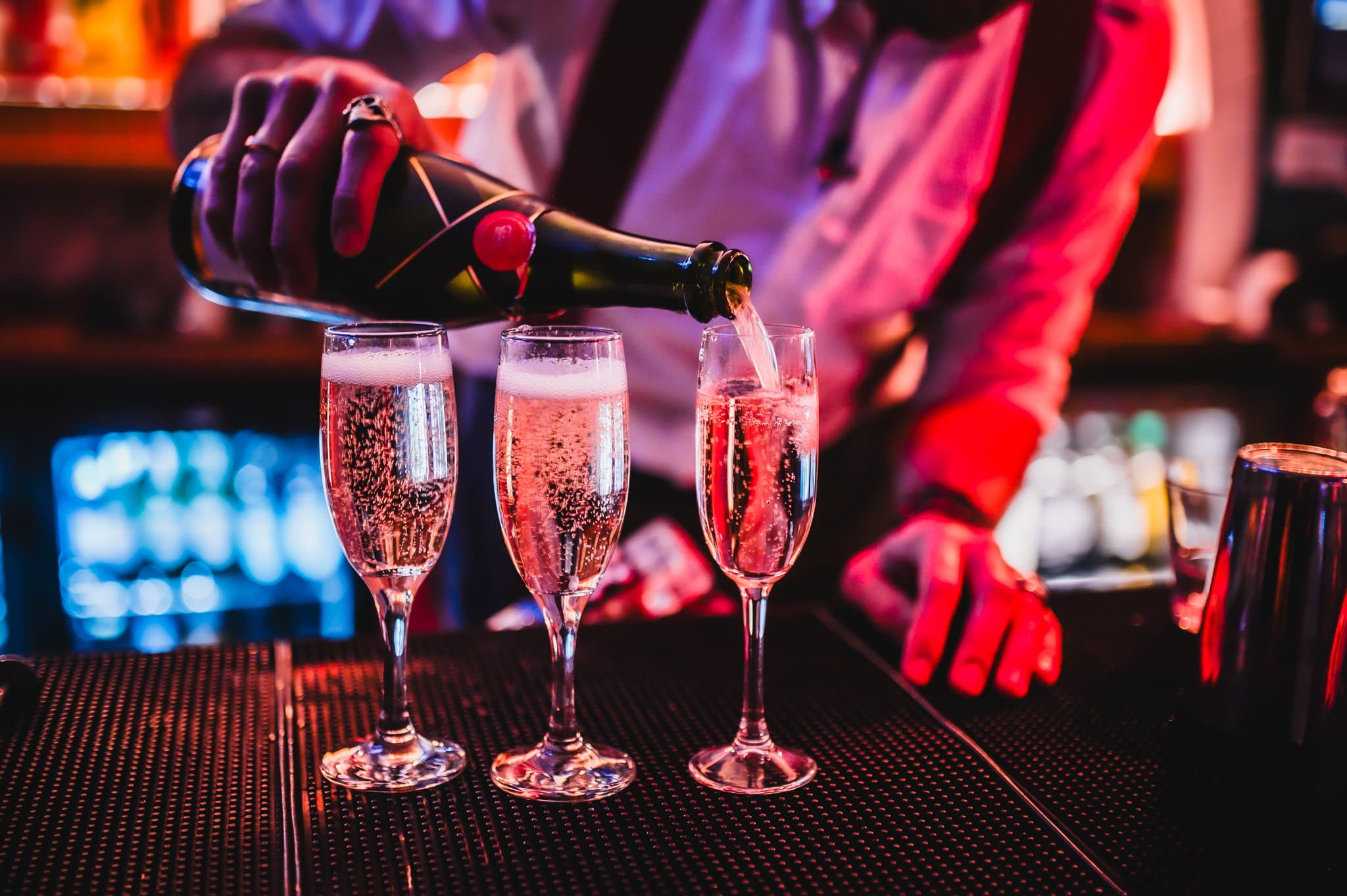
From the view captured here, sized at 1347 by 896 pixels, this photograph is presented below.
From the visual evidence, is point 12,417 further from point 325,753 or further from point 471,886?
point 471,886

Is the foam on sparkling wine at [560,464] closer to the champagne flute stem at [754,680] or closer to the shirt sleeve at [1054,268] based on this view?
the champagne flute stem at [754,680]

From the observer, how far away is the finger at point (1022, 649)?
1.04 meters

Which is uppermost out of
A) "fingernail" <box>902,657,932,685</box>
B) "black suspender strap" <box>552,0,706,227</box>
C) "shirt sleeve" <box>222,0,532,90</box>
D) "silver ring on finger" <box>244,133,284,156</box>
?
"shirt sleeve" <box>222,0,532,90</box>

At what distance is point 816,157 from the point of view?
5.16 ft

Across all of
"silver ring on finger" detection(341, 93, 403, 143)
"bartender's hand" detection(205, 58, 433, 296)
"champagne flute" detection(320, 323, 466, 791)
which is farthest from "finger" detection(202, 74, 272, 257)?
"champagne flute" detection(320, 323, 466, 791)

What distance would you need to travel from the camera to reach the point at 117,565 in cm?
288

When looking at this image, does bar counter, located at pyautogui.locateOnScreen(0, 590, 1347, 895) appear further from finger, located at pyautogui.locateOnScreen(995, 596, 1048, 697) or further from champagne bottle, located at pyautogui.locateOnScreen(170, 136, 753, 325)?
champagne bottle, located at pyautogui.locateOnScreen(170, 136, 753, 325)

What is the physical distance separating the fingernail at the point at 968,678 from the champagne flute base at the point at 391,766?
440 mm

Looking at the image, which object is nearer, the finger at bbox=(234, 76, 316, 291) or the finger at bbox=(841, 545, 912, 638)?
the finger at bbox=(234, 76, 316, 291)

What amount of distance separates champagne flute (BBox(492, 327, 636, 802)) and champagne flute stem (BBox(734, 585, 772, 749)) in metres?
0.09

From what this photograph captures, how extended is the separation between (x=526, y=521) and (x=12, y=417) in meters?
2.36

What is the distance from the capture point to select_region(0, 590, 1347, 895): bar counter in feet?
2.41

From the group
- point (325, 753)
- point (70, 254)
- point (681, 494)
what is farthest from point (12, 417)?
point (325, 753)

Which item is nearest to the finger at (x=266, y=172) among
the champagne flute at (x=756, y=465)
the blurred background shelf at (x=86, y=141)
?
the champagne flute at (x=756, y=465)
